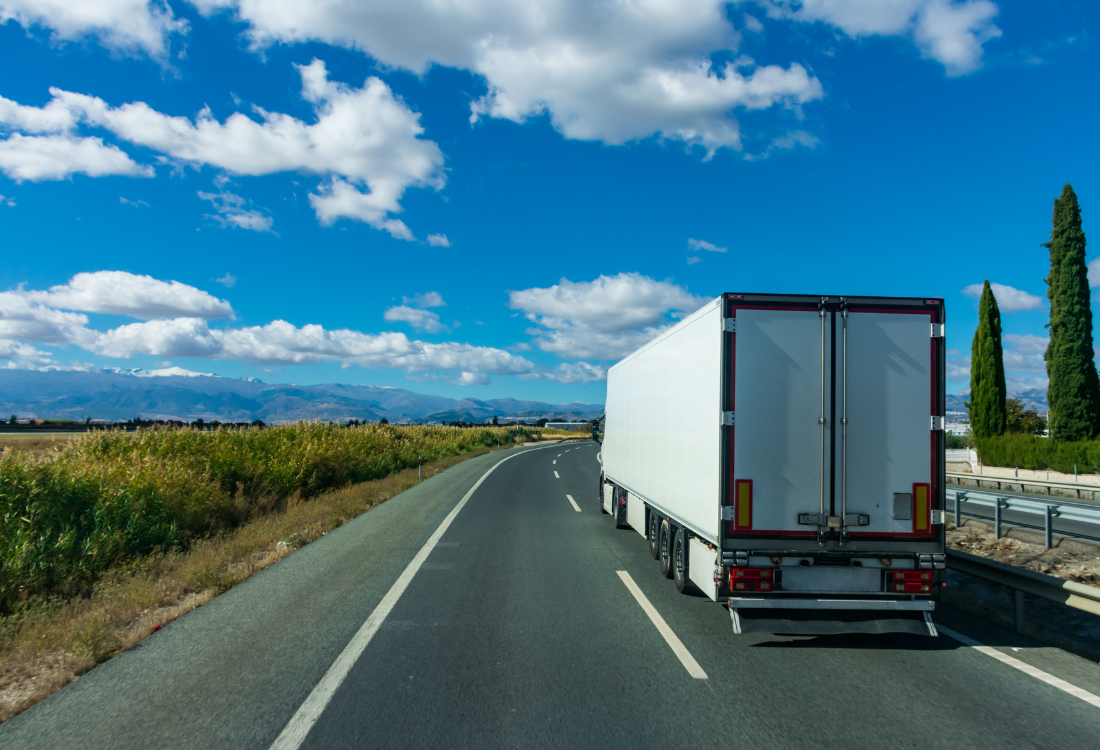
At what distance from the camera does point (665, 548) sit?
816 centimetres

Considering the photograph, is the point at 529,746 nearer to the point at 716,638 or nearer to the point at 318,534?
the point at 716,638

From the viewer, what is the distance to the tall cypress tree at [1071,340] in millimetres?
26516

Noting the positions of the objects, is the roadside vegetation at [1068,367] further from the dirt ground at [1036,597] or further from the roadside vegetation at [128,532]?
A: the roadside vegetation at [128,532]

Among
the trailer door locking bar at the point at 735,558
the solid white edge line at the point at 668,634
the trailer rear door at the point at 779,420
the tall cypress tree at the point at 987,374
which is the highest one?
the tall cypress tree at the point at 987,374

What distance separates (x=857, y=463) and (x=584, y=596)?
11.3 ft

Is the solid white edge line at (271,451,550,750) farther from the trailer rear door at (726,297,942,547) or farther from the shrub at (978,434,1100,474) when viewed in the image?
the shrub at (978,434,1100,474)

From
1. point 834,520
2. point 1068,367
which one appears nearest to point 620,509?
point 834,520

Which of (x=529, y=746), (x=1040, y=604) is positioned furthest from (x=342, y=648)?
(x=1040, y=604)

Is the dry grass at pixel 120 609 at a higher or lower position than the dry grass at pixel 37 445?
lower

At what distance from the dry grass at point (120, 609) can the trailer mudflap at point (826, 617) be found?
17.9 ft

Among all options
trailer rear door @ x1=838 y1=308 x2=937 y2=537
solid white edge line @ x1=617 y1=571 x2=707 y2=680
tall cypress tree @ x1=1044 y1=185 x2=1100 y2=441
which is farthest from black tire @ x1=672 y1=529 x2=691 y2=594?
tall cypress tree @ x1=1044 y1=185 x2=1100 y2=441

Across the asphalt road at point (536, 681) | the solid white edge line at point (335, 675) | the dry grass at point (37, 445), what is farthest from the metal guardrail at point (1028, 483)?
the dry grass at point (37, 445)

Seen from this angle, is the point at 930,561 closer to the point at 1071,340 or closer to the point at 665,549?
the point at 665,549

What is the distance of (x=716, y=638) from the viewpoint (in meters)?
5.84
